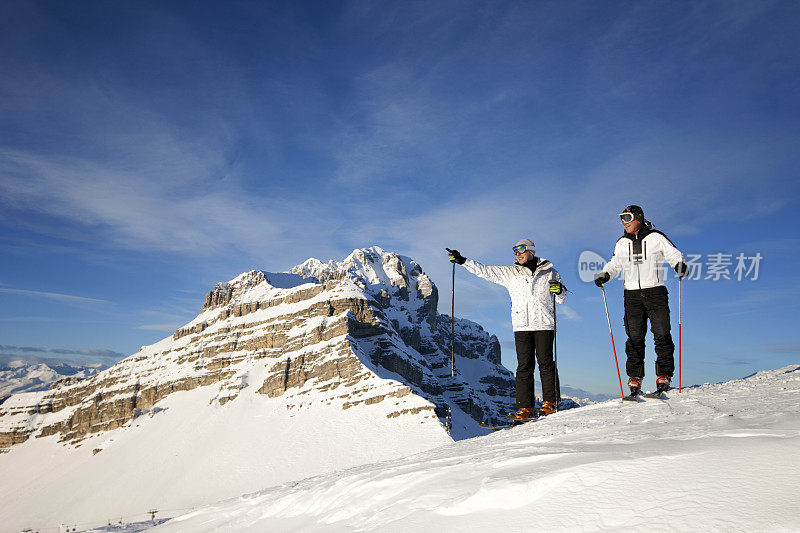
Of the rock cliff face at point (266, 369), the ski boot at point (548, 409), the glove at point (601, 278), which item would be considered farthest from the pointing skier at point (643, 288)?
the rock cliff face at point (266, 369)

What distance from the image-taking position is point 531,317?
8.71 meters

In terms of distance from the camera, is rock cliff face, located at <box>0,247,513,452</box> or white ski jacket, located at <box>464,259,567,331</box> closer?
white ski jacket, located at <box>464,259,567,331</box>

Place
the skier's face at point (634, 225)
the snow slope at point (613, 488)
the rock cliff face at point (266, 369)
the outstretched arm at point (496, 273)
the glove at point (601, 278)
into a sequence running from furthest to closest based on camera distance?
the rock cliff face at point (266, 369), the outstretched arm at point (496, 273), the glove at point (601, 278), the skier's face at point (634, 225), the snow slope at point (613, 488)

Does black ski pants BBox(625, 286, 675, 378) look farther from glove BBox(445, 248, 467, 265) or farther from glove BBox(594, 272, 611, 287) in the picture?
glove BBox(445, 248, 467, 265)

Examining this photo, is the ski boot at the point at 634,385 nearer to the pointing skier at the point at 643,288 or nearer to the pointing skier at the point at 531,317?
the pointing skier at the point at 643,288

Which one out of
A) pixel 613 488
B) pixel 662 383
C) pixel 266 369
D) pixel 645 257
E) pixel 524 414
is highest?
pixel 266 369

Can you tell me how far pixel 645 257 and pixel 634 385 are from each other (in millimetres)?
2133

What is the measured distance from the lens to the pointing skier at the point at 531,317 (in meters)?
8.67

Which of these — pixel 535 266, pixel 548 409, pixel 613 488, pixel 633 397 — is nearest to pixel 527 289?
pixel 535 266

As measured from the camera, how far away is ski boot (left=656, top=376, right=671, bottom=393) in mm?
7090

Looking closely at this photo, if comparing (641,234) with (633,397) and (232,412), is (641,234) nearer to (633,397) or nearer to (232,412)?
(633,397)

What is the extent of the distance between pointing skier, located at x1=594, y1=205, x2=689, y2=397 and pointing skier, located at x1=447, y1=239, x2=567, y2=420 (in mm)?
1446

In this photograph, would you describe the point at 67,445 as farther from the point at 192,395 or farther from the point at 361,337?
the point at 361,337

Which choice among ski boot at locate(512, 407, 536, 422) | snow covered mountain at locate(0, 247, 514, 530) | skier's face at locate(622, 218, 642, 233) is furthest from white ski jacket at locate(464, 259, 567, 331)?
snow covered mountain at locate(0, 247, 514, 530)
